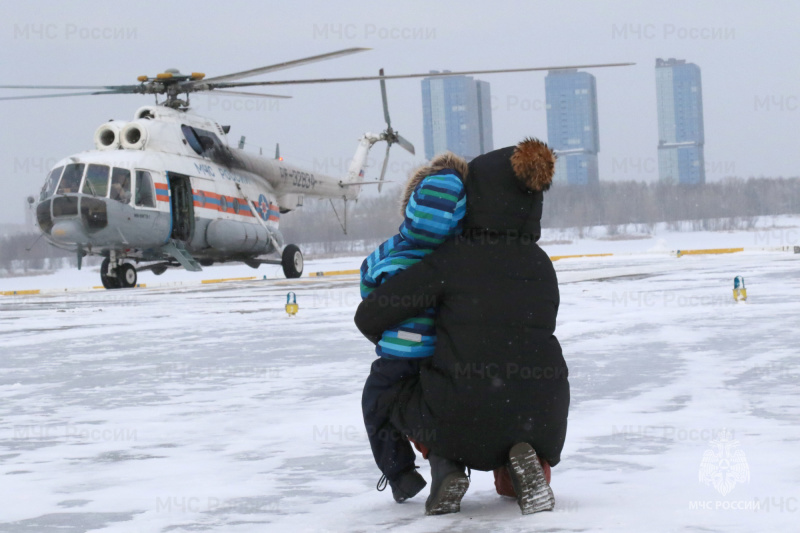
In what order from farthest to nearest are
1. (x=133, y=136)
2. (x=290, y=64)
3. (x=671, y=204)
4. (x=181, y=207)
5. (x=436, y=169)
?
(x=671, y=204) < (x=181, y=207) < (x=133, y=136) < (x=290, y=64) < (x=436, y=169)

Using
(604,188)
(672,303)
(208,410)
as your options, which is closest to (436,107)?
(604,188)

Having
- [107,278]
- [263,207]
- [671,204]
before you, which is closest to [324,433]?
[107,278]

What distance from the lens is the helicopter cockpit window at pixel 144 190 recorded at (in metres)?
18.1

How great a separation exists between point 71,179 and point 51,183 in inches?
21.5

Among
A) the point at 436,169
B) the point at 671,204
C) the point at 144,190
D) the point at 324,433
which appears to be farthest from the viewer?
the point at 671,204

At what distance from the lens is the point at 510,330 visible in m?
3.16

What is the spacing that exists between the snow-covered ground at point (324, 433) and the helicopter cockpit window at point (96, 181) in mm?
8527

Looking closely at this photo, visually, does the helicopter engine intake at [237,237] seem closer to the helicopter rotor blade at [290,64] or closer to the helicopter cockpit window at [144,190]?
the helicopter cockpit window at [144,190]

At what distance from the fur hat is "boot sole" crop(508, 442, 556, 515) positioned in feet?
2.98

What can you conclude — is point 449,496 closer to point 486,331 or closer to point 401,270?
point 486,331

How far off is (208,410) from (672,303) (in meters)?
7.48

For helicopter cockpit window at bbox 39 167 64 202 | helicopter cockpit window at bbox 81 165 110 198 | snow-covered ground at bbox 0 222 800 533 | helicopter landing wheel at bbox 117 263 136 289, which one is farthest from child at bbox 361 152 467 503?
helicopter landing wheel at bbox 117 263 136 289

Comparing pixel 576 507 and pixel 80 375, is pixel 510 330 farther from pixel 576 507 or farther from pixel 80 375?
pixel 80 375

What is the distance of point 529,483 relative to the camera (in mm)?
2980
